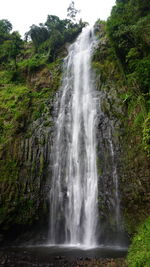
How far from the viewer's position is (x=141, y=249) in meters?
6.70

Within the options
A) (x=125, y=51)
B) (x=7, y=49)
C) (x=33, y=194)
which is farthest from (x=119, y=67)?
(x=7, y=49)

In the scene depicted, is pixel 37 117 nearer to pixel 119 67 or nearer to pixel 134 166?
pixel 119 67

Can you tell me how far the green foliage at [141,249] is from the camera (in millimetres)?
5500

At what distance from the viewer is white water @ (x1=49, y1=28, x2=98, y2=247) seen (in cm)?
1062

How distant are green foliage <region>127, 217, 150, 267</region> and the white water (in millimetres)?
2705

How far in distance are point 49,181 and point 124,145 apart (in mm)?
4679

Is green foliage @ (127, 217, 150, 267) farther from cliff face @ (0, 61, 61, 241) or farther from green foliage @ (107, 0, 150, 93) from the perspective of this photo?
green foliage @ (107, 0, 150, 93)

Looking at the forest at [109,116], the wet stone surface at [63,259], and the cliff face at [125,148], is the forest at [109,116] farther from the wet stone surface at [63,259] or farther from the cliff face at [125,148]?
the wet stone surface at [63,259]

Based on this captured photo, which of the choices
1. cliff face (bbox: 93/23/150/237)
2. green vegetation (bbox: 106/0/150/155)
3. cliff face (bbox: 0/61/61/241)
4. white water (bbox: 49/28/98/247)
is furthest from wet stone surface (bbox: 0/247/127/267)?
green vegetation (bbox: 106/0/150/155)

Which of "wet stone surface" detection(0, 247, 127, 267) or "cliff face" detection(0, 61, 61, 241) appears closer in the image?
"wet stone surface" detection(0, 247, 127, 267)

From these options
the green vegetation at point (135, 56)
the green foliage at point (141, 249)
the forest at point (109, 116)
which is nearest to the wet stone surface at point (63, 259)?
the green foliage at point (141, 249)

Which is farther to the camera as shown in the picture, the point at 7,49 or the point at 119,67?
the point at 7,49

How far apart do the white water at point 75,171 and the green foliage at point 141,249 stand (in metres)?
2.71

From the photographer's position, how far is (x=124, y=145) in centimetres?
1124
